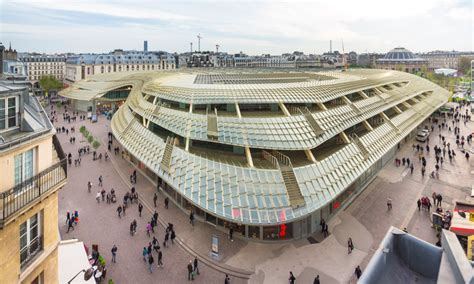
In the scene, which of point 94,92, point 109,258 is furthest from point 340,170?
point 94,92

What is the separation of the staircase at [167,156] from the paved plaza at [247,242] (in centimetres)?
471

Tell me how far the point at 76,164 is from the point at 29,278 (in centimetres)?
3687

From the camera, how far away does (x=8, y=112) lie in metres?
10.9

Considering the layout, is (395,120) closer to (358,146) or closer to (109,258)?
(358,146)

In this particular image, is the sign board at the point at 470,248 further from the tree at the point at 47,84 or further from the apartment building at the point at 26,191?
the tree at the point at 47,84

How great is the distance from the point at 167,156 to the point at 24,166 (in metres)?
19.6

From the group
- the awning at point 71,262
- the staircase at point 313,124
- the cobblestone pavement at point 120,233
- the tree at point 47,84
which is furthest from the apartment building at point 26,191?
the tree at point 47,84


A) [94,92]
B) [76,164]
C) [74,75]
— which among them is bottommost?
[76,164]

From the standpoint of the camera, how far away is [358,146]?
34.0 metres

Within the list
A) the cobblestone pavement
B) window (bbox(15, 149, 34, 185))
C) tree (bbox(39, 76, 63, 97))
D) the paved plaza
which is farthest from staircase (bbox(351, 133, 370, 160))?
tree (bbox(39, 76, 63, 97))

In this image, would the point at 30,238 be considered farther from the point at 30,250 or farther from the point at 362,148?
the point at 362,148

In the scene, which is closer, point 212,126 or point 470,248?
point 470,248

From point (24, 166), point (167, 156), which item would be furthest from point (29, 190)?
point (167, 156)

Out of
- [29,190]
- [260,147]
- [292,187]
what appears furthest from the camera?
[260,147]
